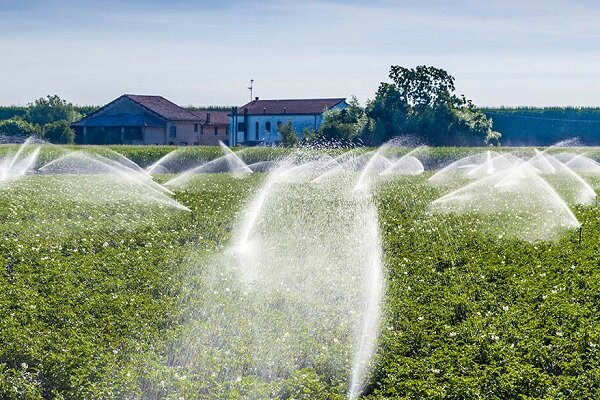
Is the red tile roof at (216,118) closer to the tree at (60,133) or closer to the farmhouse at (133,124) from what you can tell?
the farmhouse at (133,124)

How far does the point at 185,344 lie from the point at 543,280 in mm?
5718

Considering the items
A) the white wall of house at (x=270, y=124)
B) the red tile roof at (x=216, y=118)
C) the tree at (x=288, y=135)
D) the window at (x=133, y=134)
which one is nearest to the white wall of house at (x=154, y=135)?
the window at (x=133, y=134)

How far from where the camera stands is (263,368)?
365 inches

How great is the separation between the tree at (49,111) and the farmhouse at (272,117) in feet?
50.2

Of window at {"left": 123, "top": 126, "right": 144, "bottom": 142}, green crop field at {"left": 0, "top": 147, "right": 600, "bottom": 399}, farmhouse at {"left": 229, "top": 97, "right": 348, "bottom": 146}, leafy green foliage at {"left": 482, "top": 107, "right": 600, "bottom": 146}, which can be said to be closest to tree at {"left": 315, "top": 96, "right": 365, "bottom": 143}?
farmhouse at {"left": 229, "top": 97, "right": 348, "bottom": 146}

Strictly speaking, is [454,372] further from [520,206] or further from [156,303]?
[520,206]

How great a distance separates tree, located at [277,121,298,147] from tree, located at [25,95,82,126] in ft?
76.1

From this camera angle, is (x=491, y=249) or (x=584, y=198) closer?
(x=491, y=249)

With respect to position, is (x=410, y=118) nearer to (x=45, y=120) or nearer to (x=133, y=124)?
(x=133, y=124)

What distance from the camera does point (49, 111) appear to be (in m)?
78.8

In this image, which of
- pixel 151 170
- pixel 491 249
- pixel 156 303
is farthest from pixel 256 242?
pixel 151 170

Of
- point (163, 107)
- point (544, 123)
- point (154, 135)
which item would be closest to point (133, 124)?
point (154, 135)

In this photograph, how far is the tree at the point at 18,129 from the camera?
68250 mm

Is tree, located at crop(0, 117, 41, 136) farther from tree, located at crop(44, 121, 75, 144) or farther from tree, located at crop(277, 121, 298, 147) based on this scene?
tree, located at crop(277, 121, 298, 147)
